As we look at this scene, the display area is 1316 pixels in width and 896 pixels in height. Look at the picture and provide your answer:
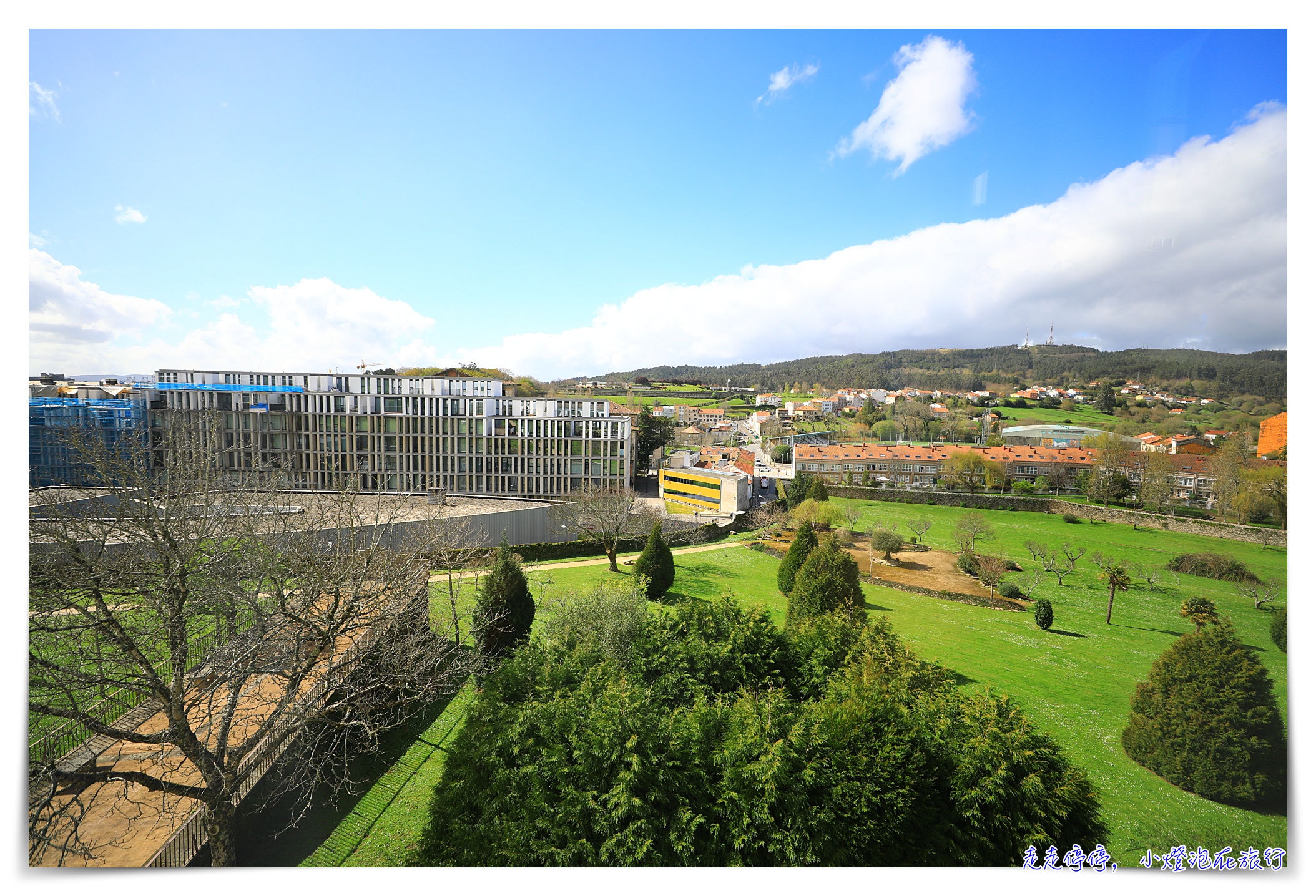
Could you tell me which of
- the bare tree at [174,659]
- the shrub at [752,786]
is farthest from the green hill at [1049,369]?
the bare tree at [174,659]

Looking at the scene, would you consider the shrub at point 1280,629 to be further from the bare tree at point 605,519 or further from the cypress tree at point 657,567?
the bare tree at point 605,519

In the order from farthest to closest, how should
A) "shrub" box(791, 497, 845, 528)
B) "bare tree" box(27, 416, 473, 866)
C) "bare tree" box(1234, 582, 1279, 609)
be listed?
1. "shrub" box(791, 497, 845, 528)
2. "bare tree" box(1234, 582, 1279, 609)
3. "bare tree" box(27, 416, 473, 866)

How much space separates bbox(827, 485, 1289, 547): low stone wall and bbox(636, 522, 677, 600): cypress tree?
4.08 metres

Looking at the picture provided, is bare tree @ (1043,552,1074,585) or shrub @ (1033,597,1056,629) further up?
bare tree @ (1043,552,1074,585)

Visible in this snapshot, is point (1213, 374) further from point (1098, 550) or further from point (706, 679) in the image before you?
point (706, 679)

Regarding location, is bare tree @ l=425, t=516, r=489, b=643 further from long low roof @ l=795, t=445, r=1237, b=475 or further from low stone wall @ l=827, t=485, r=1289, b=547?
low stone wall @ l=827, t=485, r=1289, b=547

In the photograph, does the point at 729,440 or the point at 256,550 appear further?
the point at 729,440

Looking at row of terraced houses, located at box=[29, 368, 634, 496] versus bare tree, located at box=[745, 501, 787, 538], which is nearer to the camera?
bare tree, located at box=[745, 501, 787, 538]

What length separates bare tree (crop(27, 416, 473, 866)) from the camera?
3523 millimetres

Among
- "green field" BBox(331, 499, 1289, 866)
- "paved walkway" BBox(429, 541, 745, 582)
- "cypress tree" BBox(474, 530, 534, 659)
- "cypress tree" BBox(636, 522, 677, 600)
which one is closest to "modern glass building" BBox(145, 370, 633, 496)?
"paved walkway" BBox(429, 541, 745, 582)

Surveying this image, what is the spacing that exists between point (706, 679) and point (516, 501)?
12105 millimetres

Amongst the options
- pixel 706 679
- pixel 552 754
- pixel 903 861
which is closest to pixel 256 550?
pixel 552 754

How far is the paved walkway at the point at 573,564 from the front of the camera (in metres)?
11.1

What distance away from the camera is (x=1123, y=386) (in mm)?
6141
